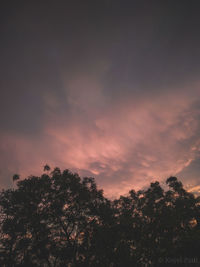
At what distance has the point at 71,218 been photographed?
21844 millimetres

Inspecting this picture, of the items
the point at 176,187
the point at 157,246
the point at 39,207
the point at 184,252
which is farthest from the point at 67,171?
the point at 176,187

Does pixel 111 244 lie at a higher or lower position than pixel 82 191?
lower

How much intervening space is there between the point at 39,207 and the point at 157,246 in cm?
1760

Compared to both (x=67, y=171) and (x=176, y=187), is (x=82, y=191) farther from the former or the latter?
(x=176, y=187)

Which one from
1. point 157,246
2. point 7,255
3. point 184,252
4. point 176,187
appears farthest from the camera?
point 176,187

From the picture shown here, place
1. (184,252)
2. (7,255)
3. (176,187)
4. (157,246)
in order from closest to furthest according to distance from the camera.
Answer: (7,255) → (184,252) → (157,246) → (176,187)

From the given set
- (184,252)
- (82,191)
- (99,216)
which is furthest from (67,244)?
(184,252)

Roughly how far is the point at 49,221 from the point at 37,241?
8.26ft

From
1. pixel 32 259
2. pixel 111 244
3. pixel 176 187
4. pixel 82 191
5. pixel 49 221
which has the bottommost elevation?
pixel 32 259

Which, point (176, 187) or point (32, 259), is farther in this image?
point (176, 187)

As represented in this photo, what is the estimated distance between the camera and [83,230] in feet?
72.4

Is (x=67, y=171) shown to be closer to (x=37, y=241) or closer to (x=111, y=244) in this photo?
(x=37, y=241)

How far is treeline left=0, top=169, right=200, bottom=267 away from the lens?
1992cm

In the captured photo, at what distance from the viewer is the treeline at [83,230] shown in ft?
65.4
